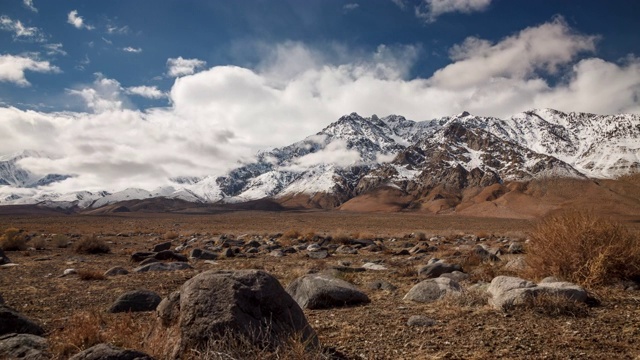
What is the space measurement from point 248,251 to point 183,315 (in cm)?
1930

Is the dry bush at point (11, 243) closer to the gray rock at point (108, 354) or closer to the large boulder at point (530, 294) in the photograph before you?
the gray rock at point (108, 354)

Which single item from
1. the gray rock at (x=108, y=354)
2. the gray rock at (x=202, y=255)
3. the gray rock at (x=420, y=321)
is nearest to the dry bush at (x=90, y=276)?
the gray rock at (x=202, y=255)

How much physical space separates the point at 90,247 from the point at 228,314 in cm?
2330

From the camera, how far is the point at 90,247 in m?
25.0

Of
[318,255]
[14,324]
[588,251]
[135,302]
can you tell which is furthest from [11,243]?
[588,251]

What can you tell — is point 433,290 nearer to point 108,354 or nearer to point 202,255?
point 108,354

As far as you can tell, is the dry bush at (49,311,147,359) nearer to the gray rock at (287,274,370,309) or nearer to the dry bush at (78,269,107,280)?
the gray rock at (287,274,370,309)

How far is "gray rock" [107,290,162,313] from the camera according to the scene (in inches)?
362

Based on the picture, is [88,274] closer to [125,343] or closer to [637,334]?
[125,343]

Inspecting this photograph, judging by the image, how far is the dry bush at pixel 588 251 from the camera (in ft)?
31.1

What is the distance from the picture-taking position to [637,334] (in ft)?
20.6

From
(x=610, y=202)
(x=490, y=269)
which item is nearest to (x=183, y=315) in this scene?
(x=490, y=269)

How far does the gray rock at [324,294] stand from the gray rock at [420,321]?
219 centimetres

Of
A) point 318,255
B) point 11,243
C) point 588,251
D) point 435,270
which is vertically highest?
point 588,251
